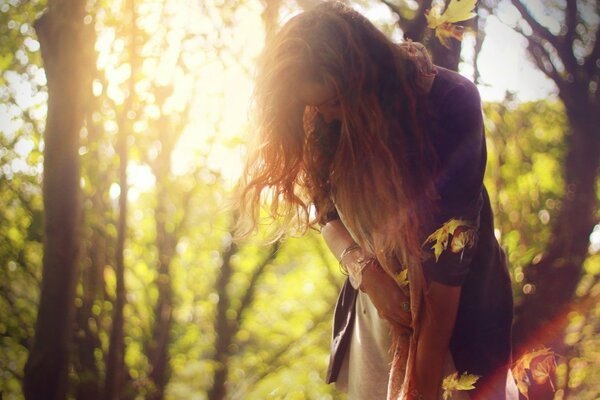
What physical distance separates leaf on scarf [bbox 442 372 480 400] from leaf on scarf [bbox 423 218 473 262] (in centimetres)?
34

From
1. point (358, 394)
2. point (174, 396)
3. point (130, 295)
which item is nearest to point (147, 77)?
point (358, 394)

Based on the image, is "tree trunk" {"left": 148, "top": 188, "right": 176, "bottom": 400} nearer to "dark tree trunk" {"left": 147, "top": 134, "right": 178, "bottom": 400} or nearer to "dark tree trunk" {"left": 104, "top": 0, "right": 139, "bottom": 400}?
"dark tree trunk" {"left": 147, "top": 134, "right": 178, "bottom": 400}

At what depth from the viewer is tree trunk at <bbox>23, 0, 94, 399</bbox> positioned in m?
2.29

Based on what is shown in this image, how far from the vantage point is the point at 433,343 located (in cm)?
144

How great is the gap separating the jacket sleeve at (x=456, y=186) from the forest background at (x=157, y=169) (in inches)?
35.5

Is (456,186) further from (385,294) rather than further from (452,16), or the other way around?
(452,16)

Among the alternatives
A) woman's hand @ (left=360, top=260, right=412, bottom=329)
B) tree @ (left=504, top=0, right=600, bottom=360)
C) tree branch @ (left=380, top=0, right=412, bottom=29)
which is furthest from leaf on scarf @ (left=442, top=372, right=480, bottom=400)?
tree @ (left=504, top=0, right=600, bottom=360)

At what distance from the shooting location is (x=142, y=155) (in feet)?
12.3

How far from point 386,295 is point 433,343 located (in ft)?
0.59

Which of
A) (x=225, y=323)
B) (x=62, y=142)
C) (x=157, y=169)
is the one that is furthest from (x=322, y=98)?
(x=225, y=323)

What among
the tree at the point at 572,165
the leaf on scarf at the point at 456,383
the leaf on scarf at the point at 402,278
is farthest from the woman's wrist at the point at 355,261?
the tree at the point at 572,165

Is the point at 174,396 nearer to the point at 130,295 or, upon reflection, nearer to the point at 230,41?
the point at 130,295

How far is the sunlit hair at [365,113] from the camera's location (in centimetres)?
139

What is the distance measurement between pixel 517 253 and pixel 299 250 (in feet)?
8.98
